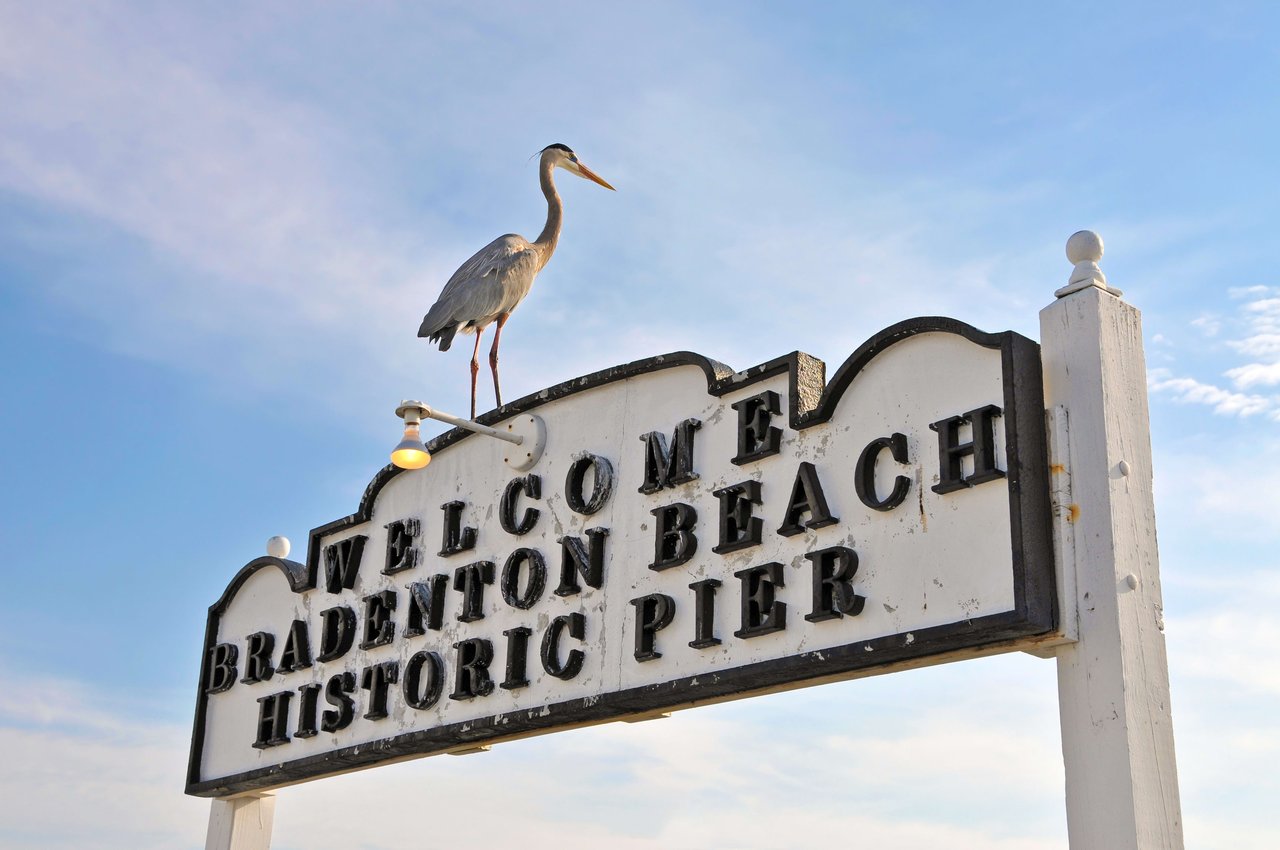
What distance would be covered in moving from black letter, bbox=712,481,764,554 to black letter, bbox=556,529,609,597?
93cm

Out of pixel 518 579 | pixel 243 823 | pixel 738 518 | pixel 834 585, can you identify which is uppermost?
pixel 518 579

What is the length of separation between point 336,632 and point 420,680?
1.16 m

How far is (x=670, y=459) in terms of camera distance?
27.4 feet

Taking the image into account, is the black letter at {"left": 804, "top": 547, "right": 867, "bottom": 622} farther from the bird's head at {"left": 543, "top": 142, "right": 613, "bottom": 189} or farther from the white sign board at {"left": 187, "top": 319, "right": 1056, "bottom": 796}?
the bird's head at {"left": 543, "top": 142, "right": 613, "bottom": 189}

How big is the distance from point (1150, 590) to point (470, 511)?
4639mm

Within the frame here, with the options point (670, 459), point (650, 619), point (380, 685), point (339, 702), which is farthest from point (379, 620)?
point (670, 459)

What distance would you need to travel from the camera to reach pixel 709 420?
823 centimetres

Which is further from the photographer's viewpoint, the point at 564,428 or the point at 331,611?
the point at 331,611

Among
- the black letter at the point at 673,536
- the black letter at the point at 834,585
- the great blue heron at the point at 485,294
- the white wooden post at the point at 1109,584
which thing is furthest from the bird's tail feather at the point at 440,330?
the white wooden post at the point at 1109,584

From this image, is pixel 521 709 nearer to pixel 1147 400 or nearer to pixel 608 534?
pixel 608 534

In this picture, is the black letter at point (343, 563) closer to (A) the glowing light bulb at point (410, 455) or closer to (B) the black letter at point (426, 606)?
(B) the black letter at point (426, 606)

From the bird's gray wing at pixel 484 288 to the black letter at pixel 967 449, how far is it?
166 inches

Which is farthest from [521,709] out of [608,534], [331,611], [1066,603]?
[1066,603]

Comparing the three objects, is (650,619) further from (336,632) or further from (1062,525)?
(336,632)
